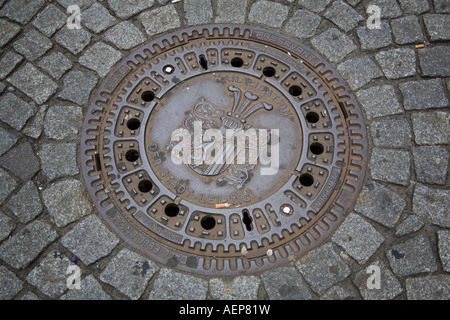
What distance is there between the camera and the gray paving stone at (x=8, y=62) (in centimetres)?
317

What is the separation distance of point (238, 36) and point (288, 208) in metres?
1.47

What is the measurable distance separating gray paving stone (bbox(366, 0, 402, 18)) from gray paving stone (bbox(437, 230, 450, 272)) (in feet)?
5.97

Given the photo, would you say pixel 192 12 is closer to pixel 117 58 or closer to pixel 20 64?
pixel 117 58

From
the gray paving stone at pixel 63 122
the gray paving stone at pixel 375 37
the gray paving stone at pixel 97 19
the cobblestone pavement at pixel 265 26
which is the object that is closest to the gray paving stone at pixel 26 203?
the cobblestone pavement at pixel 265 26

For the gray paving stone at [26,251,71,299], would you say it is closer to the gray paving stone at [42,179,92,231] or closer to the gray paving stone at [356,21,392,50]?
the gray paving stone at [42,179,92,231]

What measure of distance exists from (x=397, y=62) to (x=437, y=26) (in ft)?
1.68

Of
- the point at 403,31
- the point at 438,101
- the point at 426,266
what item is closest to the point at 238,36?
the point at 403,31

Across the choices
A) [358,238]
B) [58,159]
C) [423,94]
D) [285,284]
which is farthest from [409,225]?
[58,159]

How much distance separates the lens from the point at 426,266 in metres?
2.60

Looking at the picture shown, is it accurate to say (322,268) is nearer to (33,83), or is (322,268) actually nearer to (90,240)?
(90,240)

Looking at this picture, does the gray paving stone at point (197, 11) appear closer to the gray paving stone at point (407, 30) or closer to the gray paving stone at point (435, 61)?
the gray paving stone at point (407, 30)

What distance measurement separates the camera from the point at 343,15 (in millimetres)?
3400

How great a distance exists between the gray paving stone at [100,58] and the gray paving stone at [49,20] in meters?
0.37

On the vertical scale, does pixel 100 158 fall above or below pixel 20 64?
below
